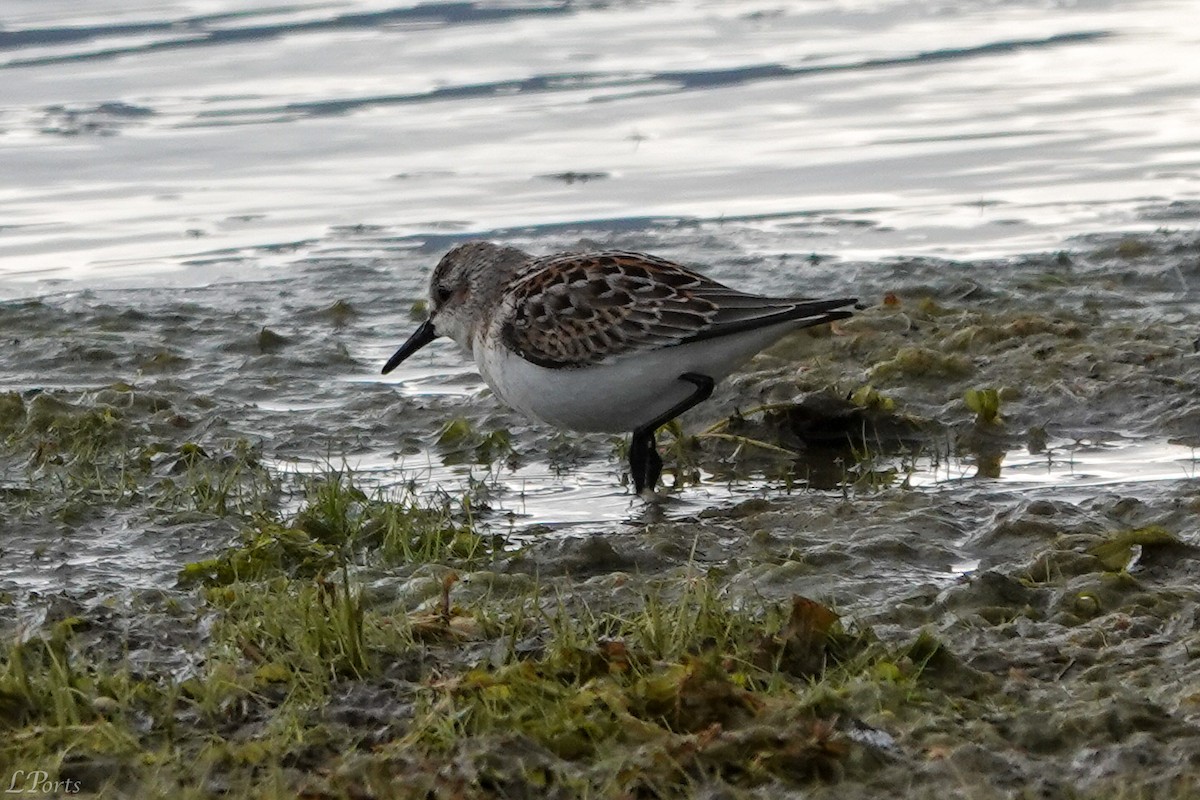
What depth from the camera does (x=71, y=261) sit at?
42.1 ft

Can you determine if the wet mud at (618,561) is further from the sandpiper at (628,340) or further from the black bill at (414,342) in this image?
the sandpiper at (628,340)

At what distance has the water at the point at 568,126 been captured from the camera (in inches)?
526

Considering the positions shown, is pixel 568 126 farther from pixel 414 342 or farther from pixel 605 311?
pixel 605 311

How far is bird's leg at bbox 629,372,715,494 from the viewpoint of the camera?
25.2ft

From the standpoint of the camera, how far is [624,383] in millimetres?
7629

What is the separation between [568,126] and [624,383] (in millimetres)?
9036

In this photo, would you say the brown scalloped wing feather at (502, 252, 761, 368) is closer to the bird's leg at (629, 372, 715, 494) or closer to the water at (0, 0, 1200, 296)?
the bird's leg at (629, 372, 715, 494)

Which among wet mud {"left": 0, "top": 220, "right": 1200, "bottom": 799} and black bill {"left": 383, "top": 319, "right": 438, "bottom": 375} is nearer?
wet mud {"left": 0, "top": 220, "right": 1200, "bottom": 799}

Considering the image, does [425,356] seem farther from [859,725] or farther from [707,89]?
[707,89]

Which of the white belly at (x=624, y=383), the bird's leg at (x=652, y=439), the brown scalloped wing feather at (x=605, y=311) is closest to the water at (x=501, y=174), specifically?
the bird's leg at (x=652, y=439)

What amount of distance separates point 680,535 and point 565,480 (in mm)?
1325

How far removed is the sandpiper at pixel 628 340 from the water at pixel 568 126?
4681mm

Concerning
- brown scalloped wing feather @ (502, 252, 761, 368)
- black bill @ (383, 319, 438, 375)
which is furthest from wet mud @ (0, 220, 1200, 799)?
brown scalloped wing feather @ (502, 252, 761, 368)

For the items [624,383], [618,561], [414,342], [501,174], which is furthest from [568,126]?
[618,561]
